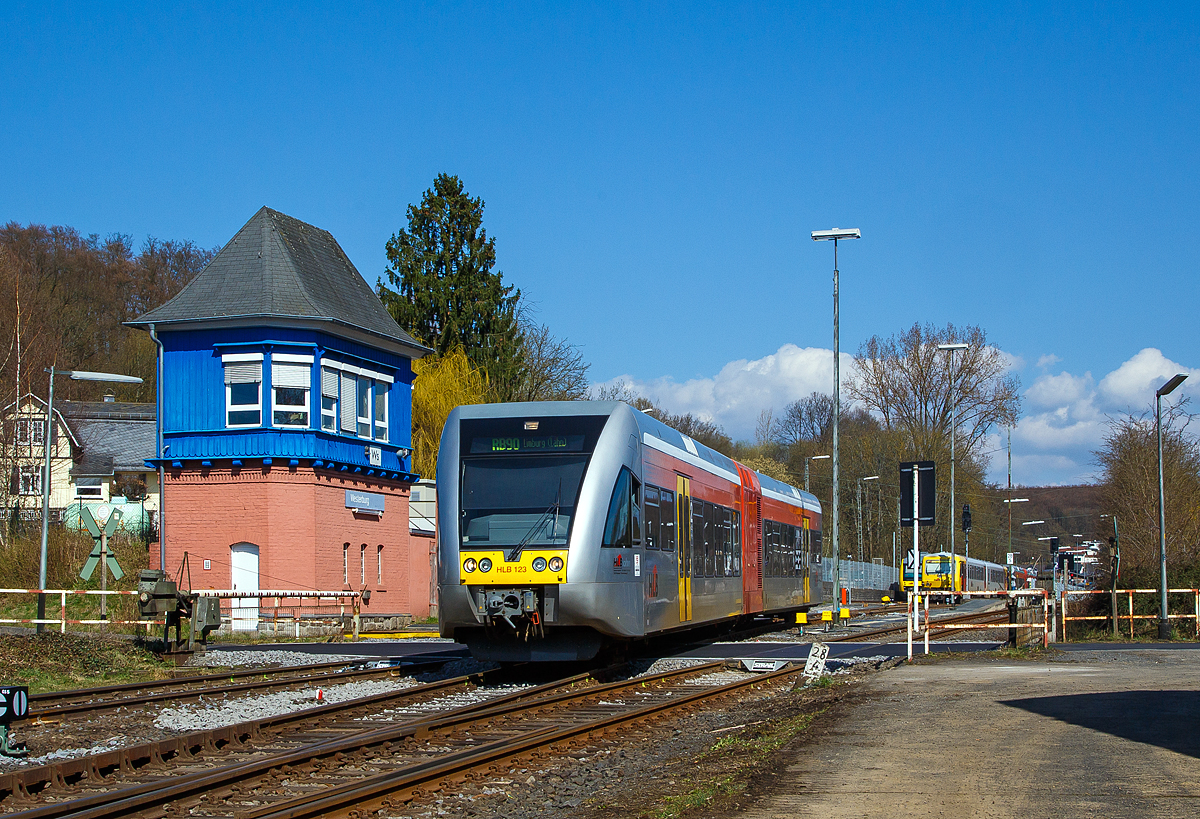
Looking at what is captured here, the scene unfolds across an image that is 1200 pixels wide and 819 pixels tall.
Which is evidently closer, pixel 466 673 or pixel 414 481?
pixel 466 673

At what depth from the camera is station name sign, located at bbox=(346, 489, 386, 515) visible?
A: 114ft

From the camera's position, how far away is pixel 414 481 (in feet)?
130

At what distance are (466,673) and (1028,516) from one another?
90.6 meters

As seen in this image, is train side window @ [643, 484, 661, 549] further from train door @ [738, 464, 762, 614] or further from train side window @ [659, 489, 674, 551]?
train door @ [738, 464, 762, 614]

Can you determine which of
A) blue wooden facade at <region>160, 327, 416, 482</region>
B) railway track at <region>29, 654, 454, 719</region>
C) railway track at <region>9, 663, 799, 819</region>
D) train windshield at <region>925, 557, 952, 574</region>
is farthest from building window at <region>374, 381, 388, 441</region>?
train windshield at <region>925, 557, 952, 574</region>

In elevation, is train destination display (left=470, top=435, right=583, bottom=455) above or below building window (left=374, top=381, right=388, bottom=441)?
below

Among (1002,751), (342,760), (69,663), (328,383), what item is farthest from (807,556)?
(342,760)

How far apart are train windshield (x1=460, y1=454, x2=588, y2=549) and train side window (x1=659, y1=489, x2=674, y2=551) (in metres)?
2.57

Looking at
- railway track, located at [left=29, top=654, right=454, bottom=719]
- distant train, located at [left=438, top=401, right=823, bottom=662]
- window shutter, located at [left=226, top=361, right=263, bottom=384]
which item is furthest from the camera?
window shutter, located at [left=226, top=361, right=263, bottom=384]

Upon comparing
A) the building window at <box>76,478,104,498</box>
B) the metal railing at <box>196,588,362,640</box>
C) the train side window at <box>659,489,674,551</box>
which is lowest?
the metal railing at <box>196,588,362,640</box>

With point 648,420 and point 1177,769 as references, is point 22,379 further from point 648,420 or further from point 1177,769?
point 1177,769

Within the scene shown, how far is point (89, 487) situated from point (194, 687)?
47.7m

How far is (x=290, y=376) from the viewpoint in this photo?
33156mm

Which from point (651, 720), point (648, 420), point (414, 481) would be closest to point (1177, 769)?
point (651, 720)
